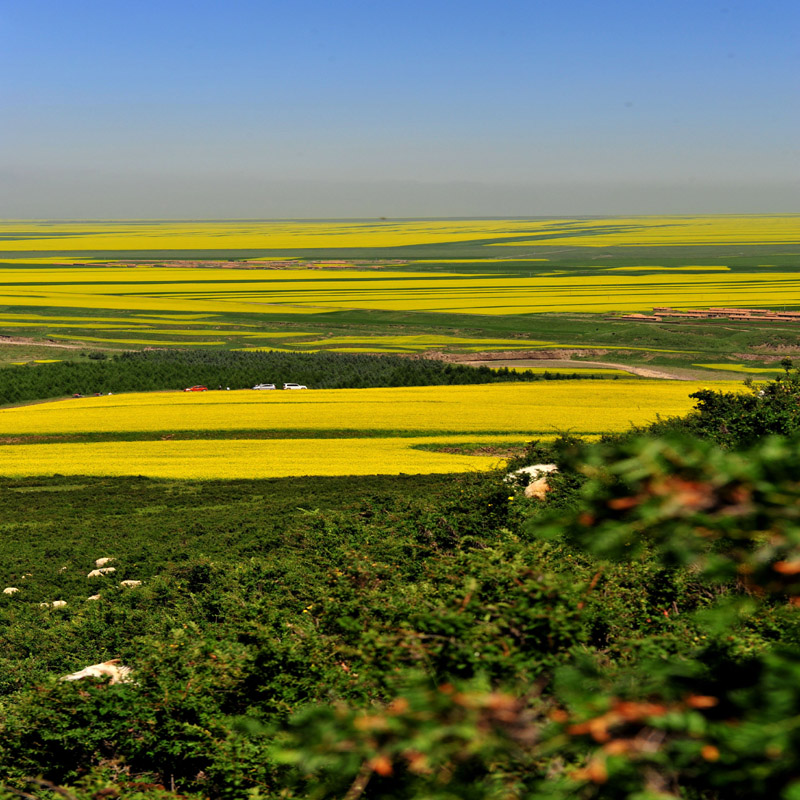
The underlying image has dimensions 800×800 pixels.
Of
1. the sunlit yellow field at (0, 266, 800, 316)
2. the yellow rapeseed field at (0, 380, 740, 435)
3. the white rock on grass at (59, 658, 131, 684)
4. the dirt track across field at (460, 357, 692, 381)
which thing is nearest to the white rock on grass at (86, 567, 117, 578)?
the white rock on grass at (59, 658, 131, 684)

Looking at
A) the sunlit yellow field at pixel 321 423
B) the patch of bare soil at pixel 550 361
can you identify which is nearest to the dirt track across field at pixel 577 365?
the patch of bare soil at pixel 550 361

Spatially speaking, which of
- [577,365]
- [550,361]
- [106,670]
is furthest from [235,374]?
[106,670]

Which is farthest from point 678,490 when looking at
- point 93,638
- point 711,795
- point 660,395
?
point 660,395

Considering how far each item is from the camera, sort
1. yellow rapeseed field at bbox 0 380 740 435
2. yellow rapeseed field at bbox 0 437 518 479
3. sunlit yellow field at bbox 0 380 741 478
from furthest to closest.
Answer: yellow rapeseed field at bbox 0 380 740 435 → sunlit yellow field at bbox 0 380 741 478 → yellow rapeseed field at bbox 0 437 518 479

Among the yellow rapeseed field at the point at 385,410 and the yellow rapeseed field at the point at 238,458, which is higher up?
the yellow rapeseed field at the point at 385,410

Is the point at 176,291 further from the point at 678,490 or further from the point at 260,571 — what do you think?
the point at 678,490

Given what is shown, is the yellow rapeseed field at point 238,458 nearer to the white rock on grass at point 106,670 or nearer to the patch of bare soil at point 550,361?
the white rock on grass at point 106,670

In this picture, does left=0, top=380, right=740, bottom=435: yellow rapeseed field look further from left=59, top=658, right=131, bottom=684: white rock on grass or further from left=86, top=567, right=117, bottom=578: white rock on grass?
left=59, top=658, right=131, bottom=684: white rock on grass

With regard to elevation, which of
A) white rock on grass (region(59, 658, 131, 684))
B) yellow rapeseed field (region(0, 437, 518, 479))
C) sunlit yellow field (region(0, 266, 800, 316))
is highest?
sunlit yellow field (region(0, 266, 800, 316))

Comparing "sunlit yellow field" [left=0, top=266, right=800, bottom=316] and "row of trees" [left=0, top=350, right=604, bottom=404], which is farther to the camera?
"sunlit yellow field" [left=0, top=266, right=800, bottom=316]
